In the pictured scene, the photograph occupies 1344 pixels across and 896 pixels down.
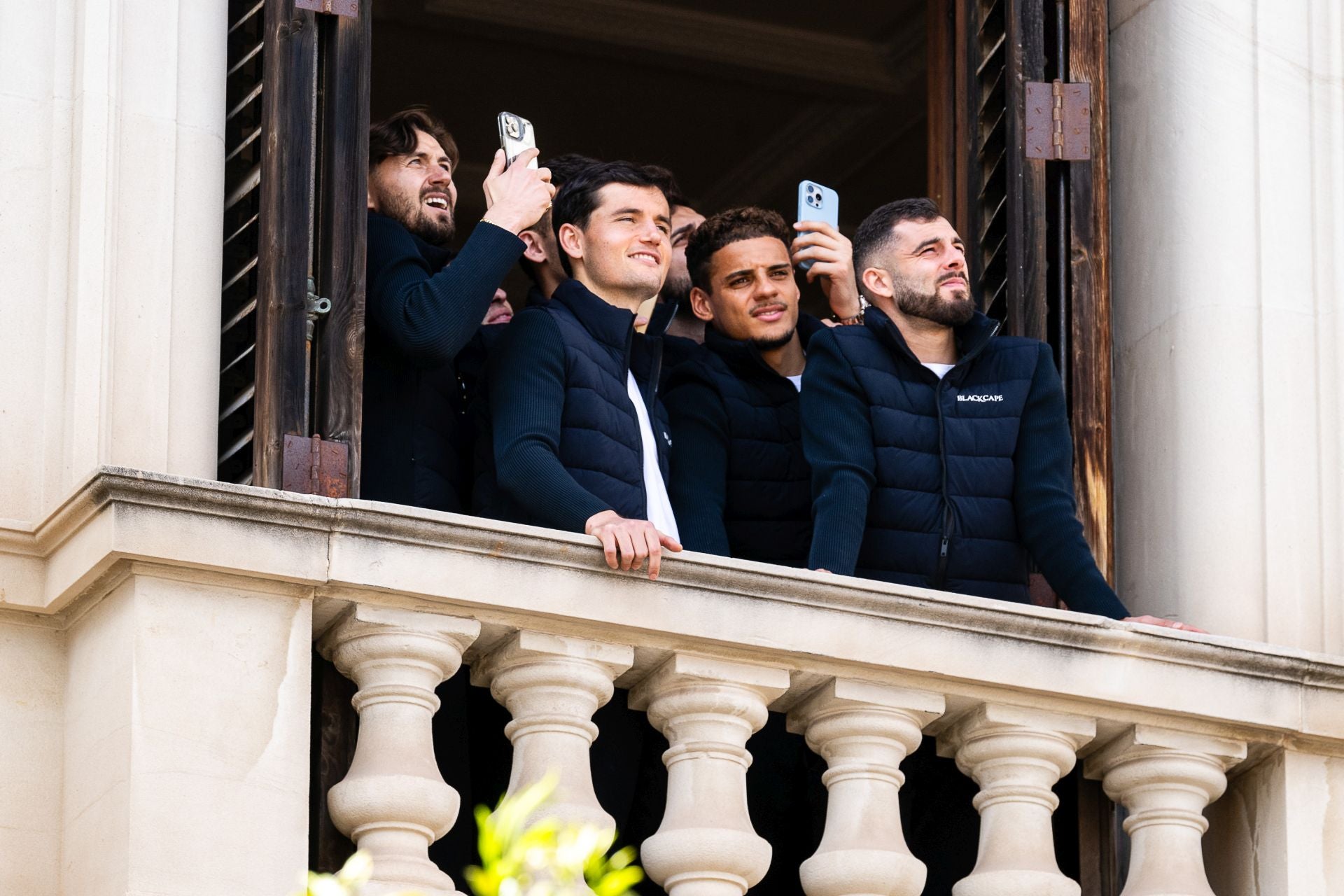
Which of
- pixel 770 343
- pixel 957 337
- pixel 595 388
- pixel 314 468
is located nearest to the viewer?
pixel 314 468

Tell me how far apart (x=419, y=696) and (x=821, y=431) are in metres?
1.16

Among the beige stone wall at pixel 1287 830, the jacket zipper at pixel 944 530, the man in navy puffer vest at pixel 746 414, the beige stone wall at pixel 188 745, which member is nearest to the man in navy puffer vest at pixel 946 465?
the jacket zipper at pixel 944 530

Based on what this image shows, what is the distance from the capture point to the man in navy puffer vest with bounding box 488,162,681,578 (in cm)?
545

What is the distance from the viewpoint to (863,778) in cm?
543

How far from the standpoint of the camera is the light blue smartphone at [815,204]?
6637 mm

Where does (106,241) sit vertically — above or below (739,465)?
above

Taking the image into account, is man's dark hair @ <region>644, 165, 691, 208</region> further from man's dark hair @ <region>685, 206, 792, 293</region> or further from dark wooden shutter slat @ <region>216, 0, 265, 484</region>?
dark wooden shutter slat @ <region>216, 0, 265, 484</region>

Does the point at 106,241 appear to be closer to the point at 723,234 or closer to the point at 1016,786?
the point at 723,234

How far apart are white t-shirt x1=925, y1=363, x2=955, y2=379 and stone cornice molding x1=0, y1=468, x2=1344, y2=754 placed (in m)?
0.72

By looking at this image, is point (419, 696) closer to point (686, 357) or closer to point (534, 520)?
point (534, 520)

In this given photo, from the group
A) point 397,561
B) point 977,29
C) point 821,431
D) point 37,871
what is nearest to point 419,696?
point 397,561

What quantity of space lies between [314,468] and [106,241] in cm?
58

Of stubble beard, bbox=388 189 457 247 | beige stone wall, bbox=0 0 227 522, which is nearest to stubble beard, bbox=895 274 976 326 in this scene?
stubble beard, bbox=388 189 457 247

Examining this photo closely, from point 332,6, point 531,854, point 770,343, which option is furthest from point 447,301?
point 531,854
